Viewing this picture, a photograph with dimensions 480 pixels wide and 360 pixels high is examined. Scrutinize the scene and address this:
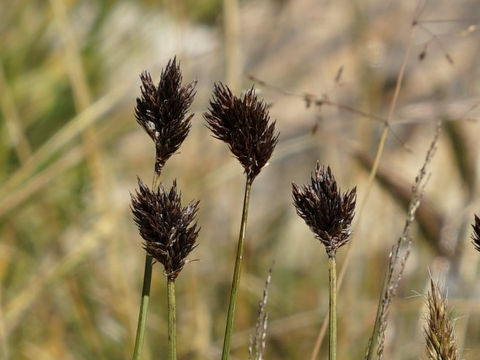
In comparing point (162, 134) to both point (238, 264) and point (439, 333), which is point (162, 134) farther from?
point (439, 333)

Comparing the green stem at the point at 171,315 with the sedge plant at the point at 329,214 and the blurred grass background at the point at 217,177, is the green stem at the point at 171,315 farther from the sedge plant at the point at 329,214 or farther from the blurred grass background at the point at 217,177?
the blurred grass background at the point at 217,177

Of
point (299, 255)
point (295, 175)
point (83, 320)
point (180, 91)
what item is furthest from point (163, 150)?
point (295, 175)

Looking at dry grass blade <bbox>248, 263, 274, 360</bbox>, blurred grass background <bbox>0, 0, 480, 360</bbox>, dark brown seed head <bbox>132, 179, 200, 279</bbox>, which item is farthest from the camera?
blurred grass background <bbox>0, 0, 480, 360</bbox>

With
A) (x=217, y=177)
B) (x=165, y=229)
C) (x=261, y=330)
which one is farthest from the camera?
(x=217, y=177)

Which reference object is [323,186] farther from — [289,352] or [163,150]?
[289,352]

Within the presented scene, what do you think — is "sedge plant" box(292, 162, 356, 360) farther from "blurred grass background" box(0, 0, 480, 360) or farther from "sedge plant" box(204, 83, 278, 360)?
"blurred grass background" box(0, 0, 480, 360)

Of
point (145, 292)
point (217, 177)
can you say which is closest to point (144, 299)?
point (145, 292)

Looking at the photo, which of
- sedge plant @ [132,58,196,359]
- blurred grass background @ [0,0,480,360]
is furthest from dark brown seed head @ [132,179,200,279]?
blurred grass background @ [0,0,480,360]
